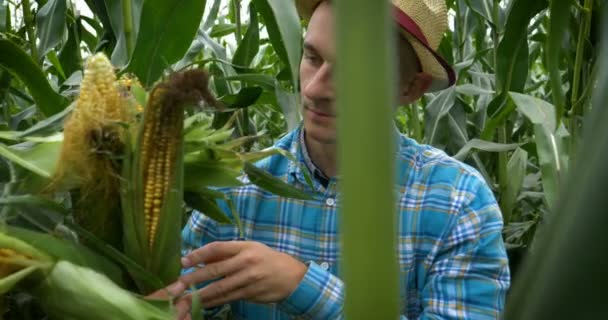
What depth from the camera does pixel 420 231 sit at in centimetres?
116

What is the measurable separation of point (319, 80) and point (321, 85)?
0.04 feet

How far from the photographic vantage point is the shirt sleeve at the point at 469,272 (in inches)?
43.3

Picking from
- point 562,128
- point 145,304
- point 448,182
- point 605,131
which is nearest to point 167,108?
point 145,304

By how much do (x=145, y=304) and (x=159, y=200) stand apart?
106mm

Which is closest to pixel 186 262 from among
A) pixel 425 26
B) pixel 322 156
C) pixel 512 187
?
pixel 322 156

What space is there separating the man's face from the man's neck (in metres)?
0.08

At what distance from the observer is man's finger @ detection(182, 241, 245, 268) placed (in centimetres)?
77

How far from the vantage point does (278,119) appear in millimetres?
2537

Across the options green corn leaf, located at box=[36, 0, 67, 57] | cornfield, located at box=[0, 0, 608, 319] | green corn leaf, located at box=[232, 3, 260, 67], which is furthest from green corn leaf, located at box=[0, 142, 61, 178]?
green corn leaf, located at box=[232, 3, 260, 67]

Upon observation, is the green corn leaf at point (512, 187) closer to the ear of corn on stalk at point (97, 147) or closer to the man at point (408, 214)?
the man at point (408, 214)

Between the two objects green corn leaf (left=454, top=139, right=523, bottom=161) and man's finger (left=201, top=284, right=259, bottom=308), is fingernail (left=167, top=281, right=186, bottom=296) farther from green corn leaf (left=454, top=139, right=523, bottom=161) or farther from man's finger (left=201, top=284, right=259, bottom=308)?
green corn leaf (left=454, top=139, right=523, bottom=161)

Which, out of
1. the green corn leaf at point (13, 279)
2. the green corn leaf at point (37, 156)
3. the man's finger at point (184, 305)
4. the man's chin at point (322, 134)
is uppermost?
the green corn leaf at point (37, 156)

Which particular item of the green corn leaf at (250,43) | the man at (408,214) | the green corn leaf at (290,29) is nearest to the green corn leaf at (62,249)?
the green corn leaf at (290,29)

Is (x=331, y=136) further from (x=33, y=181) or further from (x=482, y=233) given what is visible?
(x=33, y=181)
